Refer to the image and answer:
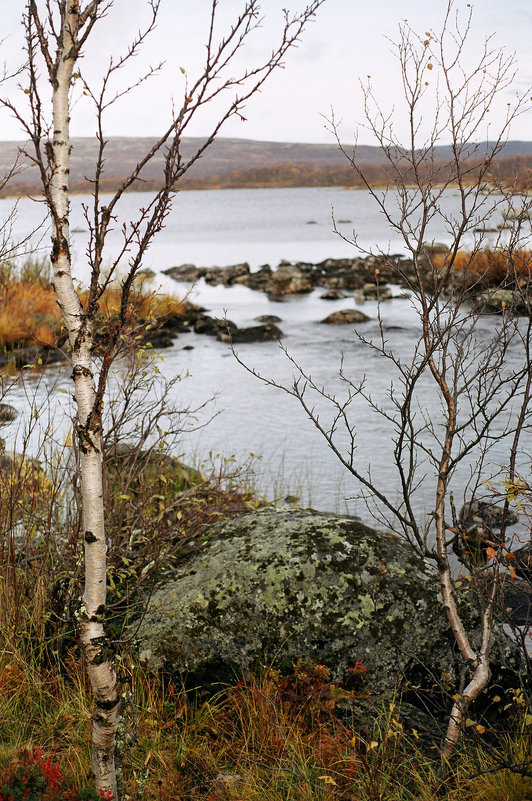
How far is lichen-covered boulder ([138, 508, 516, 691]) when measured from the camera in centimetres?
410

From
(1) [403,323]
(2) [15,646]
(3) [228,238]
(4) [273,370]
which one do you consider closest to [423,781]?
(2) [15,646]

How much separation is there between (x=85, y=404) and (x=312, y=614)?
1.95m

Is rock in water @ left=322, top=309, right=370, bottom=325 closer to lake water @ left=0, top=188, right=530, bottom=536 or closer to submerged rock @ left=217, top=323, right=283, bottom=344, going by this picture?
lake water @ left=0, top=188, right=530, bottom=536

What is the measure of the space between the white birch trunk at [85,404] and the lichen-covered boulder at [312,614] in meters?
1.26

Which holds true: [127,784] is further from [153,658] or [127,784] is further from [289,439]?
[289,439]

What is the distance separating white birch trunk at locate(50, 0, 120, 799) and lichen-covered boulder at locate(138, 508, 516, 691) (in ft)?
4.12

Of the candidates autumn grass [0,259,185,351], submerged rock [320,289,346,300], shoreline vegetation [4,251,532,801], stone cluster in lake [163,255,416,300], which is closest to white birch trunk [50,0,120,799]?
shoreline vegetation [4,251,532,801]

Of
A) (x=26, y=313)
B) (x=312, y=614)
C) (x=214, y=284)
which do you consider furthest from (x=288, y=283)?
(x=312, y=614)

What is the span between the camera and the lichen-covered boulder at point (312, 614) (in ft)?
13.5

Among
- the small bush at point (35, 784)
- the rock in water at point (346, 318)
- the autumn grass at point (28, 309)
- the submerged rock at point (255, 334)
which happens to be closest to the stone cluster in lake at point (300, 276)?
the rock in water at point (346, 318)

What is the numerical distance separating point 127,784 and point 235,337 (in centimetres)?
1356

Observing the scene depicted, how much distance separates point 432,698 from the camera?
164 inches

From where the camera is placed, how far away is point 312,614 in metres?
4.13

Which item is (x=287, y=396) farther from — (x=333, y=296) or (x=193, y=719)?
(x=333, y=296)
